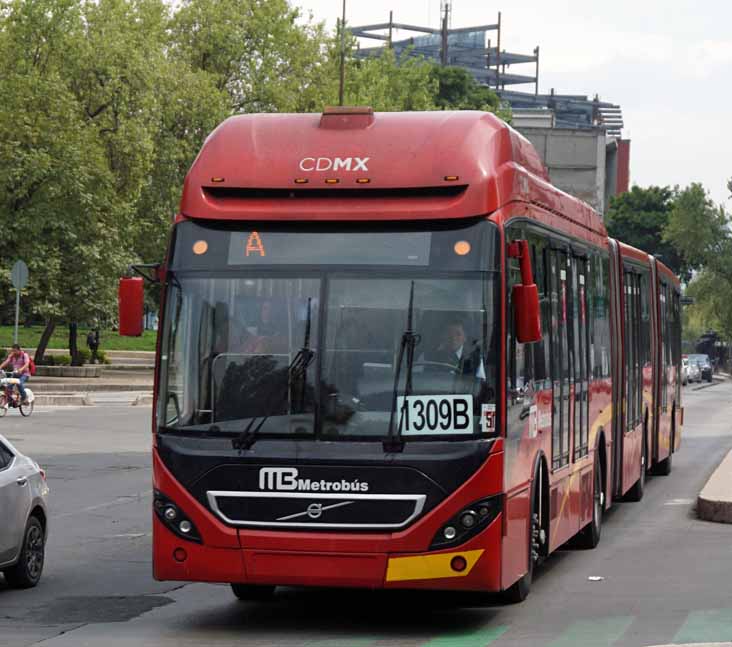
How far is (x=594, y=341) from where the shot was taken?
15195mm

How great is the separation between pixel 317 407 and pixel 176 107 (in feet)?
158

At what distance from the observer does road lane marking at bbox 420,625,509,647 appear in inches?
388

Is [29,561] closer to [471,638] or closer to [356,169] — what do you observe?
[471,638]

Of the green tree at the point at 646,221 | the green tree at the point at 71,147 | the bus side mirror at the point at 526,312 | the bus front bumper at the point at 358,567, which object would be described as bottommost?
the bus front bumper at the point at 358,567

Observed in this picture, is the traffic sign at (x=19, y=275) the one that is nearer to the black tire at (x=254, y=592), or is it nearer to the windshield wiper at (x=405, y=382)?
the black tire at (x=254, y=592)

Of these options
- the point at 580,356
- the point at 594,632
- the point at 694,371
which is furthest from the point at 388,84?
the point at 594,632

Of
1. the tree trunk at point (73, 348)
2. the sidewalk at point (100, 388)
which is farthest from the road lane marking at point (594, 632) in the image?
the tree trunk at point (73, 348)

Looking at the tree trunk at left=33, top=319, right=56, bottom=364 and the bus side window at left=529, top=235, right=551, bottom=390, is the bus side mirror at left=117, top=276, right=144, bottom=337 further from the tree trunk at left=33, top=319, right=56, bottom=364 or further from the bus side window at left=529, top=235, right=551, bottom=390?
the tree trunk at left=33, top=319, right=56, bottom=364

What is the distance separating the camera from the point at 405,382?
10.0 meters

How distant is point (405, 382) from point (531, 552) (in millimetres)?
1971

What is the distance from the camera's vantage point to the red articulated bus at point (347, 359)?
32.6 feet

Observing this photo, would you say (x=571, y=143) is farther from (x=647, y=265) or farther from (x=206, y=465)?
(x=206, y=465)

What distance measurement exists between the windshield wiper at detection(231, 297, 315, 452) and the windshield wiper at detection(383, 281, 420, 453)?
1.77 ft

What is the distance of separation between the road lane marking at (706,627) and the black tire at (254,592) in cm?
299
